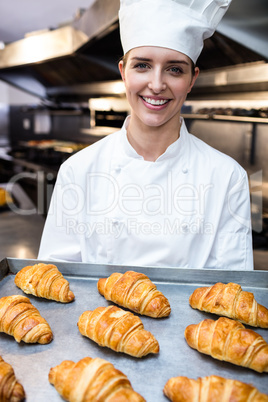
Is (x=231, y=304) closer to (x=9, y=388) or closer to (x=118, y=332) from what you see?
(x=118, y=332)

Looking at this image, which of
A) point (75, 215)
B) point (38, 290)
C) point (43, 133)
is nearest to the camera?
point (38, 290)

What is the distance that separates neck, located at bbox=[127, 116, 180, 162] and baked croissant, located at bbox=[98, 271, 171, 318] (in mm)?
650

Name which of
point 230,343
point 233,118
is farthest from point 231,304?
point 233,118

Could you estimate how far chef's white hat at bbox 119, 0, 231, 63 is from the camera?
145 centimetres

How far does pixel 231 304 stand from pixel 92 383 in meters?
0.54

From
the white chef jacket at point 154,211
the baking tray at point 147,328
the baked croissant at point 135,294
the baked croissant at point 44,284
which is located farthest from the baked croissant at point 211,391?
the white chef jacket at point 154,211

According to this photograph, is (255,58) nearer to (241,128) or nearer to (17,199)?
(241,128)

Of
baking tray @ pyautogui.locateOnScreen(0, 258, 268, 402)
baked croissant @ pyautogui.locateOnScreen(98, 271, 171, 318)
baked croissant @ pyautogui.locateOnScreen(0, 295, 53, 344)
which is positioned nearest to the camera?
baking tray @ pyautogui.locateOnScreen(0, 258, 268, 402)

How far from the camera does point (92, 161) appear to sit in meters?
1.76

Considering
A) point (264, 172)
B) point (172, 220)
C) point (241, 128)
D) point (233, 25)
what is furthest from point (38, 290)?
point (241, 128)

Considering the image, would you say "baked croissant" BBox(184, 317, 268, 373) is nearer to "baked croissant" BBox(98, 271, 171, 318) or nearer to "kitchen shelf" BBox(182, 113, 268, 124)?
"baked croissant" BBox(98, 271, 171, 318)

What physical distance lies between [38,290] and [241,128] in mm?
2481

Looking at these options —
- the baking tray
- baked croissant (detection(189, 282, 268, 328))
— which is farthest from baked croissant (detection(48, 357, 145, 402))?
baked croissant (detection(189, 282, 268, 328))

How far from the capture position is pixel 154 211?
1.65 meters
